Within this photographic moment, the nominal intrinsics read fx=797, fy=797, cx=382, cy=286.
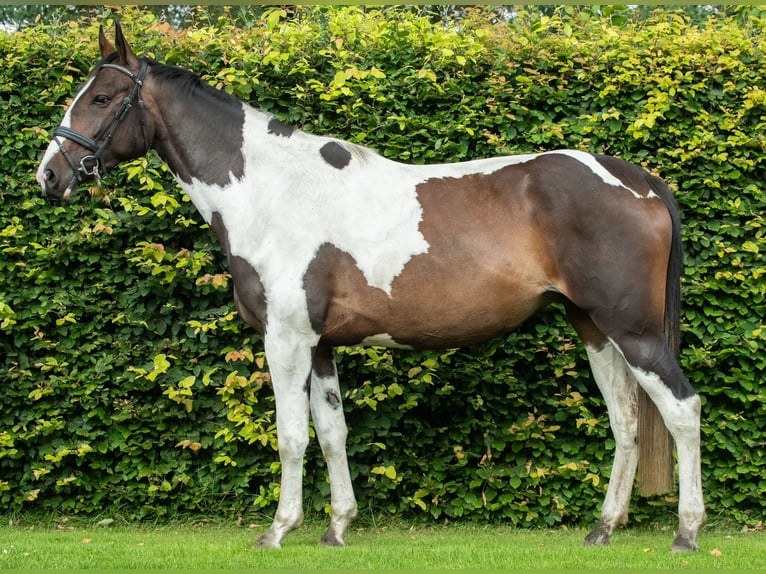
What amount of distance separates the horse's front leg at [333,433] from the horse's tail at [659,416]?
1837mm

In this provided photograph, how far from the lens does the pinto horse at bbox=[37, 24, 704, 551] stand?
15.0 ft

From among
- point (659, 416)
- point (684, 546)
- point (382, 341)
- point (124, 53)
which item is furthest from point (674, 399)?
point (124, 53)

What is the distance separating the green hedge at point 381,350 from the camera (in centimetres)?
575

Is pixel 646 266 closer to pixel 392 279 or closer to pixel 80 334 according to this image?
pixel 392 279

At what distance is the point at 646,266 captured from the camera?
4551 millimetres

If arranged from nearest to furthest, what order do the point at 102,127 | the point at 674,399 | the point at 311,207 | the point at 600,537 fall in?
the point at 674,399, the point at 311,207, the point at 102,127, the point at 600,537

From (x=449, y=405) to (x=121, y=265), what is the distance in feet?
8.87

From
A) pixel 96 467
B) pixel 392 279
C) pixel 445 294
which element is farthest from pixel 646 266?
pixel 96 467

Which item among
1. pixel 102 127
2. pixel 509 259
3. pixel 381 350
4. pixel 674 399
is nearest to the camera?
pixel 674 399

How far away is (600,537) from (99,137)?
12.9ft

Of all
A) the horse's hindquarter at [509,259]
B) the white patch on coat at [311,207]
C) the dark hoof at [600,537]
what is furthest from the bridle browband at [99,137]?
the dark hoof at [600,537]

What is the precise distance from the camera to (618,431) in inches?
195

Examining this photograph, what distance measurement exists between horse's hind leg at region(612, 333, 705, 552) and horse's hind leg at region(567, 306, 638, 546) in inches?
16.7

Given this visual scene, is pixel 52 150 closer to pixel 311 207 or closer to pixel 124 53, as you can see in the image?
pixel 124 53
